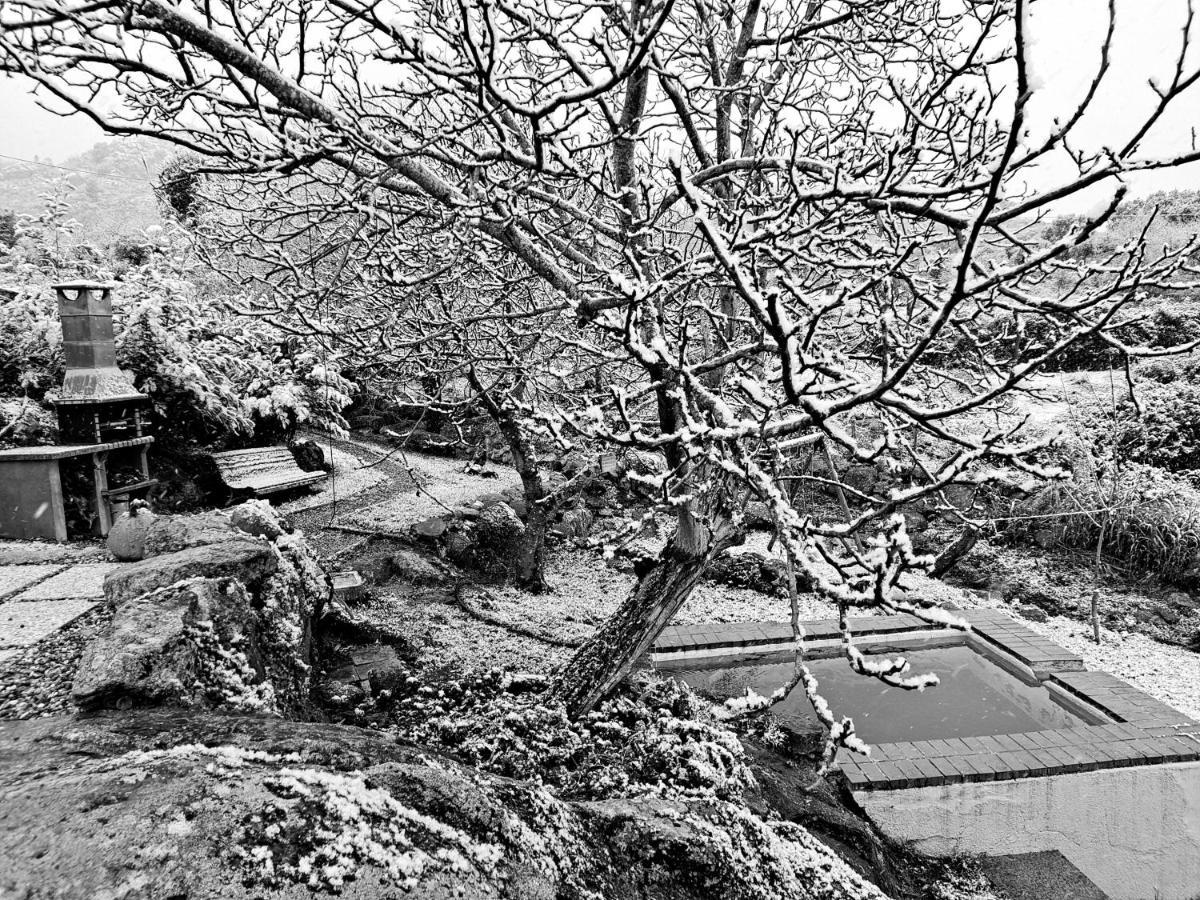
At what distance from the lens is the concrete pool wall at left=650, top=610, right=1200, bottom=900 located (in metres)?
3.36

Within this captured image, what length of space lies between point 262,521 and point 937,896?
4040 mm

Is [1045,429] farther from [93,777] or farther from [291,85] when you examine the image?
[93,777]

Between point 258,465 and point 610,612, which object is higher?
point 258,465

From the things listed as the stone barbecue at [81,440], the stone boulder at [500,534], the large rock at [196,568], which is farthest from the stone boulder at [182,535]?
the stone boulder at [500,534]

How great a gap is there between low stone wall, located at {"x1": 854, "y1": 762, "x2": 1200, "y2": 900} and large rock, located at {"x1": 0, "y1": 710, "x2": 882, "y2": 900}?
1304 millimetres

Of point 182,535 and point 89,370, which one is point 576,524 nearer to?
point 89,370

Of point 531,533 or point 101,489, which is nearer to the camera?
point 101,489

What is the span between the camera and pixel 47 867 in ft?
3.96

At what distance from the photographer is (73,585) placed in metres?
3.30

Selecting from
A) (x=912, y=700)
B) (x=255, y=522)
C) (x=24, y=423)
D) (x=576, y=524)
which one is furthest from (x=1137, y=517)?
(x=24, y=423)

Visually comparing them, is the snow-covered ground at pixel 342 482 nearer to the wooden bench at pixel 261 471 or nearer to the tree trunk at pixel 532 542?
the wooden bench at pixel 261 471

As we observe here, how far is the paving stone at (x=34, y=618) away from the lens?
2564 mm

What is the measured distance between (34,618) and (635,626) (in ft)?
8.43

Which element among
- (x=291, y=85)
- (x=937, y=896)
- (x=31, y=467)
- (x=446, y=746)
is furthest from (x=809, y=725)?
(x=31, y=467)
